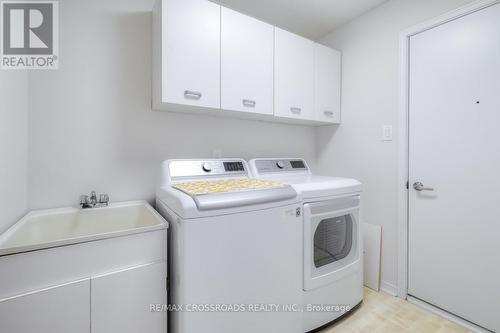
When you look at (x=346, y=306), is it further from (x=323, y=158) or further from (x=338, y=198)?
(x=323, y=158)

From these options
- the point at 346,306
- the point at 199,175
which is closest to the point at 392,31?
the point at 199,175

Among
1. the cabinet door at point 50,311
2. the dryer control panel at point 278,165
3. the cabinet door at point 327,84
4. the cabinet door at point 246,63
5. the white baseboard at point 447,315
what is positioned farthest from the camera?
the cabinet door at point 327,84

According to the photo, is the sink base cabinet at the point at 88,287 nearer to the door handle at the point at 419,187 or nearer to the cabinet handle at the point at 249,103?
the cabinet handle at the point at 249,103

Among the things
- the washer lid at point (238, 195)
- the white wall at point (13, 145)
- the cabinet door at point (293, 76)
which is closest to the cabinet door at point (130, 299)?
the washer lid at point (238, 195)

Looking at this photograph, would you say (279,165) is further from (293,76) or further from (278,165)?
(293,76)

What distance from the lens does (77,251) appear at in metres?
0.98

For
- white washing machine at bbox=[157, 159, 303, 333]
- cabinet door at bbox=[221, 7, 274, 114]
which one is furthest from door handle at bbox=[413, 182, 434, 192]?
cabinet door at bbox=[221, 7, 274, 114]

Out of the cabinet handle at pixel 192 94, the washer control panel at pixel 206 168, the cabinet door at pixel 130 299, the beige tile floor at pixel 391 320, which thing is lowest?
the beige tile floor at pixel 391 320

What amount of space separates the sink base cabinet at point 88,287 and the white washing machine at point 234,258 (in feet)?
0.37

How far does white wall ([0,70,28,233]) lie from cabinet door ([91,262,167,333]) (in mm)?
557

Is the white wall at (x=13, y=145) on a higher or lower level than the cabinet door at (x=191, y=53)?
lower

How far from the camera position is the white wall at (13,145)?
1.07 metres

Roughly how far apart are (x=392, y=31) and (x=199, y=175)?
6.55ft

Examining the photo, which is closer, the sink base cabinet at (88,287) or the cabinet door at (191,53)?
the sink base cabinet at (88,287)
